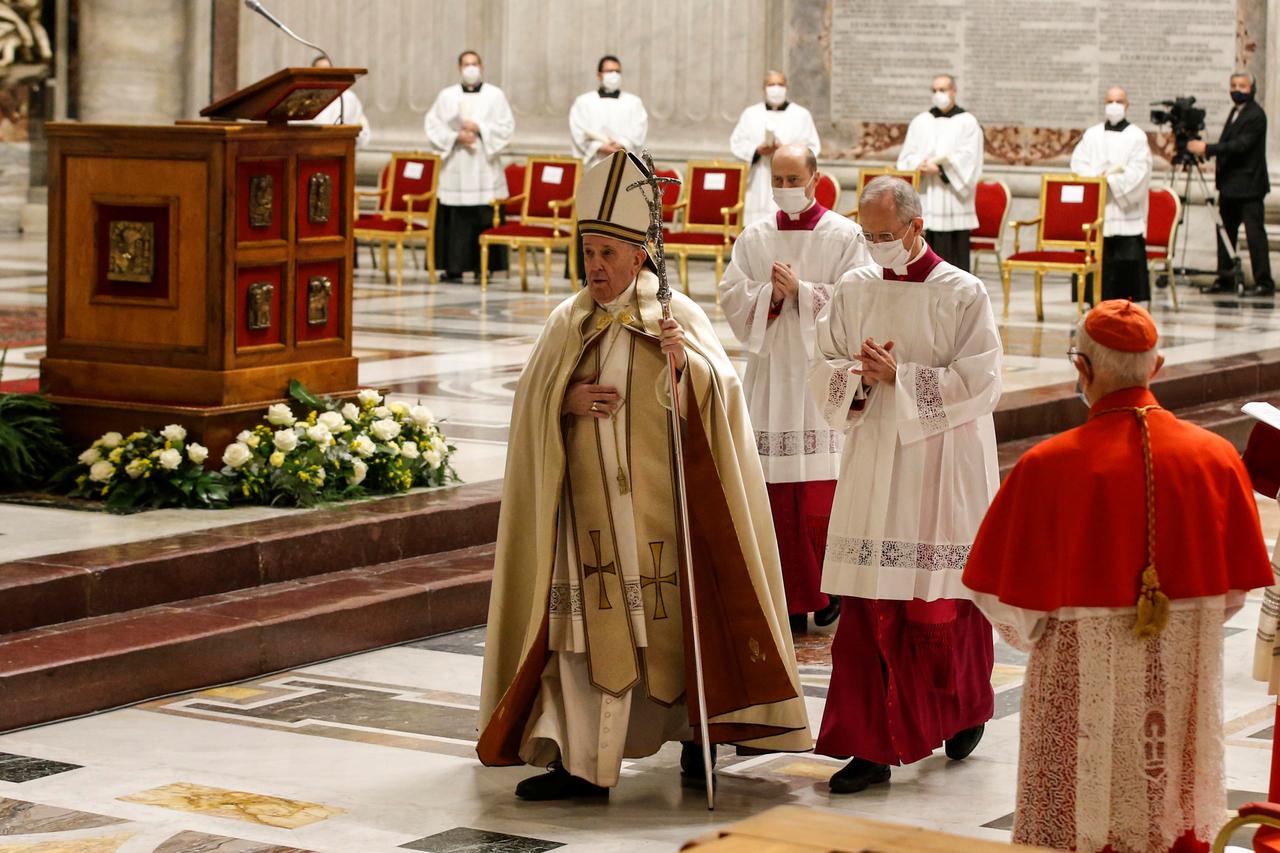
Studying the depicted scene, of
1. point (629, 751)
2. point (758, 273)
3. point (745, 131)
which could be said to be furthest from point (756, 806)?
point (745, 131)

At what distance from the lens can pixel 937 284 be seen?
5512mm

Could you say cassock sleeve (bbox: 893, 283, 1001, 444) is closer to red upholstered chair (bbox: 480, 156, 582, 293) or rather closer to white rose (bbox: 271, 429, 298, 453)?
white rose (bbox: 271, 429, 298, 453)

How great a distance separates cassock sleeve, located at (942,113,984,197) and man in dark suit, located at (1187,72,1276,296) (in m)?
1.63

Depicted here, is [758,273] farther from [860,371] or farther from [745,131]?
[745,131]

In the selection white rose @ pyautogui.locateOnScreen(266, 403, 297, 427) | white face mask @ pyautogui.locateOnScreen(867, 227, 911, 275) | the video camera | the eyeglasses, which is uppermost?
the video camera

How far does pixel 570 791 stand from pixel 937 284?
1.63 m

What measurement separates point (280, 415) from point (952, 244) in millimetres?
9768

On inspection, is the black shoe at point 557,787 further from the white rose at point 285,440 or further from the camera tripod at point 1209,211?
the camera tripod at point 1209,211

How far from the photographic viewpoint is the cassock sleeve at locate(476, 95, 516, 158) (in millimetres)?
17891

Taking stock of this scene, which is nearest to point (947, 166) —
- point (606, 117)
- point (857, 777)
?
point (606, 117)

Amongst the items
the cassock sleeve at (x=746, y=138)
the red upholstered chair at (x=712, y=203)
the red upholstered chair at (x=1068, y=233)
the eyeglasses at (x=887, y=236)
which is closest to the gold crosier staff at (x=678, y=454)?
the eyeglasses at (x=887, y=236)

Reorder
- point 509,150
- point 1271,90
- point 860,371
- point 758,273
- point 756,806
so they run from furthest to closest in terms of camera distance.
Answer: point 509,150
point 1271,90
point 758,273
point 860,371
point 756,806

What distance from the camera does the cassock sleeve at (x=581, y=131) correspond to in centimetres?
1791

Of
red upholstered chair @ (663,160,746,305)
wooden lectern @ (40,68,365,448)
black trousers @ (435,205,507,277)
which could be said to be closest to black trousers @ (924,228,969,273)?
red upholstered chair @ (663,160,746,305)
